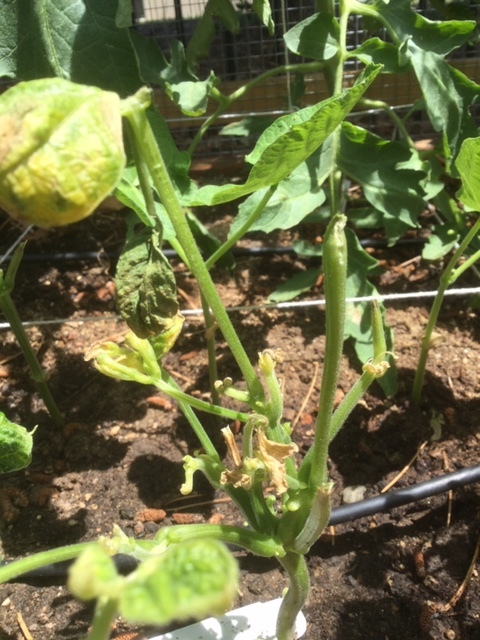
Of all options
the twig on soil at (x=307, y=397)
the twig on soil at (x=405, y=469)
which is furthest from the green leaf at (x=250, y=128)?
the twig on soil at (x=405, y=469)

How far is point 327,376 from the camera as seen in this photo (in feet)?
1.92

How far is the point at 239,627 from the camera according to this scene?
87cm

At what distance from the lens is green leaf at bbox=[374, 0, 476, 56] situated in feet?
3.20

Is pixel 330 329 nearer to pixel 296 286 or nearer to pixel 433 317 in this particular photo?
pixel 433 317

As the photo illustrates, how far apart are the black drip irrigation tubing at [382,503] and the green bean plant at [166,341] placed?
23 centimetres

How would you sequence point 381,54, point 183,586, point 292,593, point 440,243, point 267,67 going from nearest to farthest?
1. point 183,586
2. point 292,593
3. point 381,54
4. point 440,243
5. point 267,67

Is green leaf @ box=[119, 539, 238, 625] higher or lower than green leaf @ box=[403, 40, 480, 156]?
lower

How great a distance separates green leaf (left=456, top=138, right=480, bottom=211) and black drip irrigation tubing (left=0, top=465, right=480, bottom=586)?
0.42m

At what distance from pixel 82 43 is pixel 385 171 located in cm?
56

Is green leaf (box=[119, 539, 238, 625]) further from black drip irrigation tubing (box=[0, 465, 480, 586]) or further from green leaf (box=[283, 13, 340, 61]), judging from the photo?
green leaf (box=[283, 13, 340, 61])

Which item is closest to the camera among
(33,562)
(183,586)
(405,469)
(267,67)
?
(183,586)

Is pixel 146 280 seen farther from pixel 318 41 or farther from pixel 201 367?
pixel 201 367

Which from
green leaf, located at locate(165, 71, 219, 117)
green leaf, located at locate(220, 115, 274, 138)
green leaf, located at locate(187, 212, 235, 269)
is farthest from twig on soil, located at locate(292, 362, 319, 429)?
green leaf, located at locate(165, 71, 219, 117)

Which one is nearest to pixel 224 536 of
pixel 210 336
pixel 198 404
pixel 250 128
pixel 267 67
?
pixel 198 404
